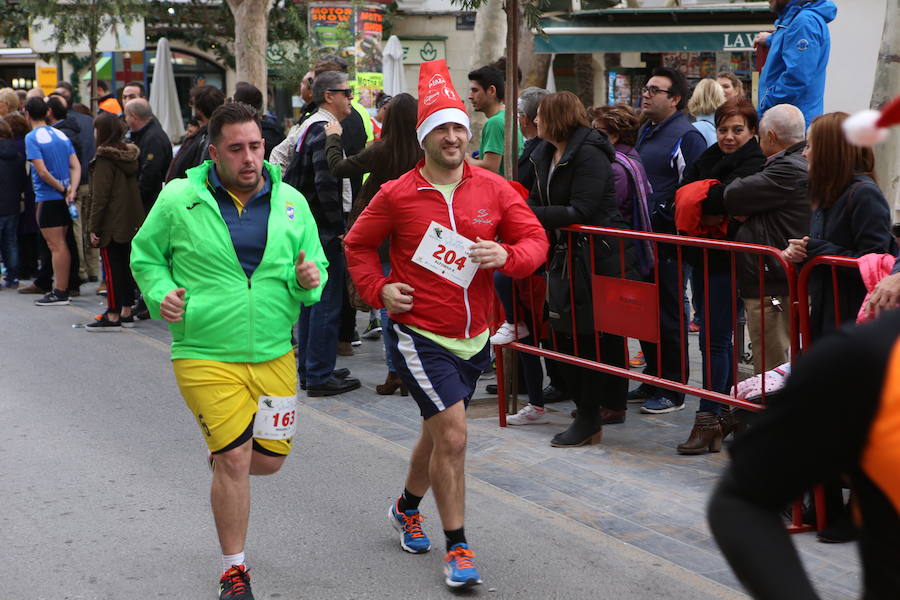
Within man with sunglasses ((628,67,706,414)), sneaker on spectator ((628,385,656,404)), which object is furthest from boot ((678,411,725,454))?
sneaker on spectator ((628,385,656,404))

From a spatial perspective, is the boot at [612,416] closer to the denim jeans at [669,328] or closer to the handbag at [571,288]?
the denim jeans at [669,328]

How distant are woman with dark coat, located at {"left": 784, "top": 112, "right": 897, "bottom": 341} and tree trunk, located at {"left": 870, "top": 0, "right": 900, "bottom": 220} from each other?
2879 millimetres

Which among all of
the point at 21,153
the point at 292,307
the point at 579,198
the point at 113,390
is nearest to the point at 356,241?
the point at 292,307

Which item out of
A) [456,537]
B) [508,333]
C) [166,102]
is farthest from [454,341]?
[166,102]

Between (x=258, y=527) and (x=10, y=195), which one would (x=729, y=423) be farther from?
(x=10, y=195)

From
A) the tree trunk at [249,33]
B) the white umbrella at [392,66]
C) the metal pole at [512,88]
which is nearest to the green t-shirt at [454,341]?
the metal pole at [512,88]

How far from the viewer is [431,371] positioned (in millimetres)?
4516

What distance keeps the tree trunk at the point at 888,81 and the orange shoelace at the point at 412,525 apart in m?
4.59

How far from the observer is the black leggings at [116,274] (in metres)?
10.6

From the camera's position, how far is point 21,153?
13000mm

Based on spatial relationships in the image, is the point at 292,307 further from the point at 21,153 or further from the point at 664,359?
the point at 21,153

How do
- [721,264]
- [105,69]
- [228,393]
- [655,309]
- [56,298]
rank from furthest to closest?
[105,69], [56,298], [721,264], [655,309], [228,393]

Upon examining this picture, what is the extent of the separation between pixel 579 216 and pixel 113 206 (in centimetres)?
568

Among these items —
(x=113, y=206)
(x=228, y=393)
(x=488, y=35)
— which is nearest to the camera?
(x=228, y=393)
